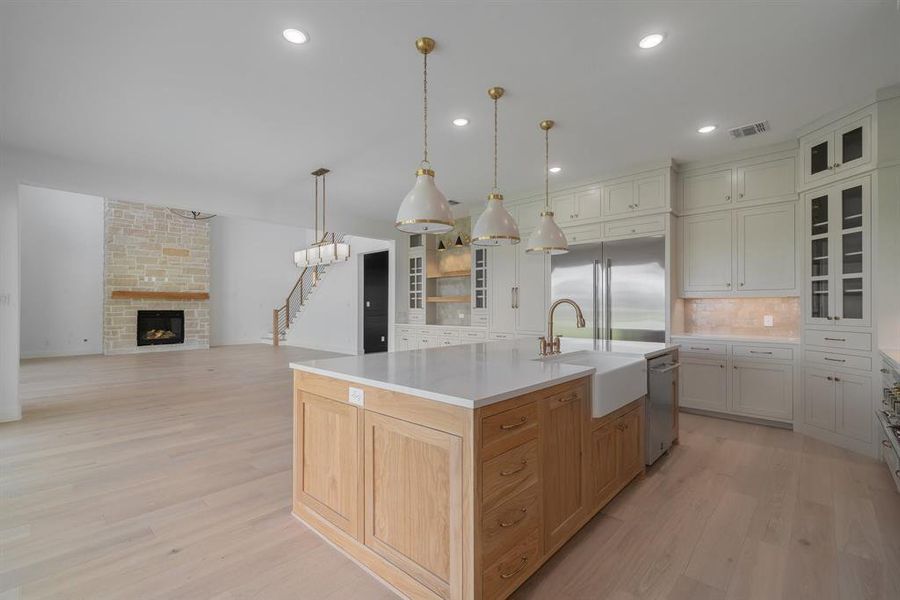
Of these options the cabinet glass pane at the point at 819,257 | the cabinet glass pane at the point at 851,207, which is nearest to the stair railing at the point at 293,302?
the cabinet glass pane at the point at 819,257

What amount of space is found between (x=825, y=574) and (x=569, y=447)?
1237 mm

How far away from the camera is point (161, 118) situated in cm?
339

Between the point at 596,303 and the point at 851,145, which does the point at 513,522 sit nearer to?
the point at 596,303

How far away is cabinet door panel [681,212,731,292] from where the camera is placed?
13.9 ft

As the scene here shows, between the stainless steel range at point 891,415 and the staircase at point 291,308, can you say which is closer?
the stainless steel range at point 891,415

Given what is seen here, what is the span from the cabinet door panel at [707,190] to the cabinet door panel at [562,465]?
3.50m

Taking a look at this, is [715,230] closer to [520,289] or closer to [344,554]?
[520,289]

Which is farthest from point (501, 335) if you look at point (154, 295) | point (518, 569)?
point (154, 295)

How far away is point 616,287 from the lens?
4680 mm

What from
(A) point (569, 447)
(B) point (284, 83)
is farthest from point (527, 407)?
(B) point (284, 83)

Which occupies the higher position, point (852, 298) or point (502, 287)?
point (502, 287)

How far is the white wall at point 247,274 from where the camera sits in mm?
10797

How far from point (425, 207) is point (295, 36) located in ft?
4.23

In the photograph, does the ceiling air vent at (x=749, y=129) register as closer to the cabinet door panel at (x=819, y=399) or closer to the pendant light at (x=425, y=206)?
the cabinet door panel at (x=819, y=399)
